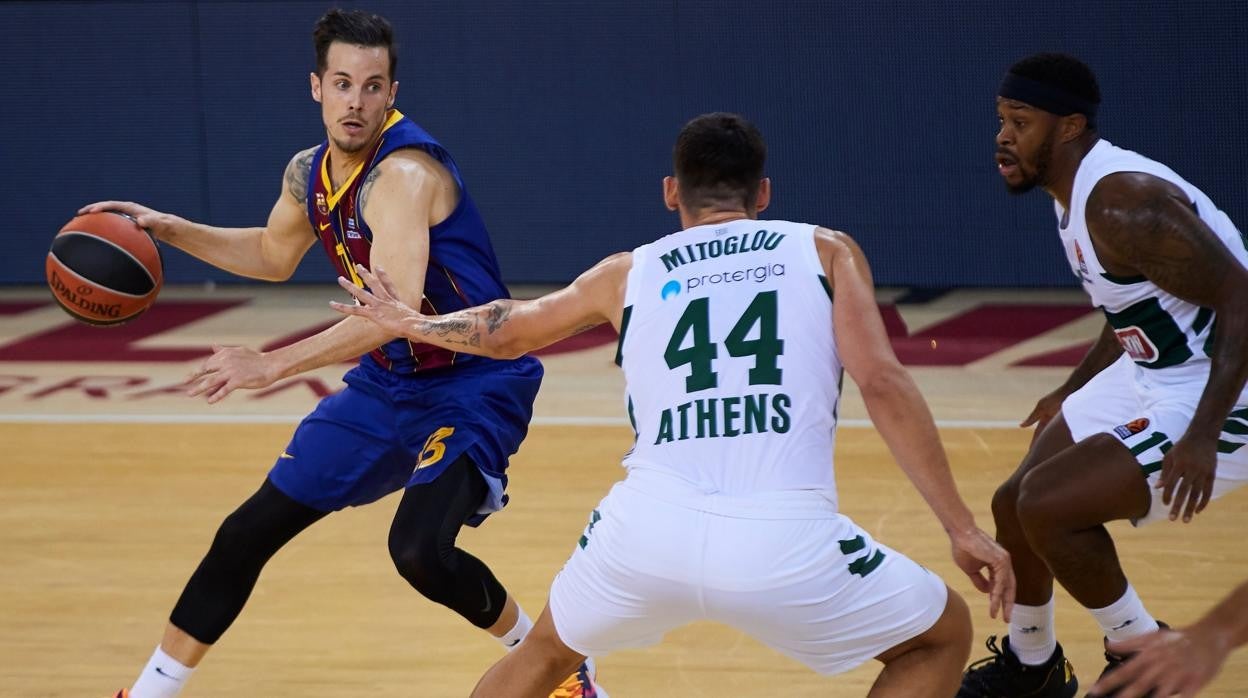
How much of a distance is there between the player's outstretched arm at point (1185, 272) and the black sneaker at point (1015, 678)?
30.4 inches

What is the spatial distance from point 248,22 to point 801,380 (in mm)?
8138

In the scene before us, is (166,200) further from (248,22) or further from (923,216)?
(923,216)

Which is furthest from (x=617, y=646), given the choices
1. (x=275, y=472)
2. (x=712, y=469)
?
(x=275, y=472)

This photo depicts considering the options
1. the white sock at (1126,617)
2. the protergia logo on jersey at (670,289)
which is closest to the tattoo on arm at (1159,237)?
the white sock at (1126,617)

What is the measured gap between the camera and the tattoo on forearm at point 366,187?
4461 mm

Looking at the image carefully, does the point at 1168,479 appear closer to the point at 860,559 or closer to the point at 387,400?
the point at 860,559

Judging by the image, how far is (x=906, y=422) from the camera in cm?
335

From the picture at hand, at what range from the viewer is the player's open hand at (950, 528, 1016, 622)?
3303mm

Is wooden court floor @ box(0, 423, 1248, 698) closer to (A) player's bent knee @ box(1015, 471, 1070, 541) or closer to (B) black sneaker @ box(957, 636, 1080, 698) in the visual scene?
(B) black sneaker @ box(957, 636, 1080, 698)

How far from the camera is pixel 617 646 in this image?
3473mm

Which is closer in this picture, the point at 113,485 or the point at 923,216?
the point at 113,485

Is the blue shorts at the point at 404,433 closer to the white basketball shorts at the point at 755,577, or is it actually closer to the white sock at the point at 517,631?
the white sock at the point at 517,631

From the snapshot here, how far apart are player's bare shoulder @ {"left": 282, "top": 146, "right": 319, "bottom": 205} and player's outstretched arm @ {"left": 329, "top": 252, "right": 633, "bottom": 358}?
3.04 feet

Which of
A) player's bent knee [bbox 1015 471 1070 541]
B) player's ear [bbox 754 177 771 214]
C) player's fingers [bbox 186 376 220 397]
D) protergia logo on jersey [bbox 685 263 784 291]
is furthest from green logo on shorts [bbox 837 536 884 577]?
player's fingers [bbox 186 376 220 397]
